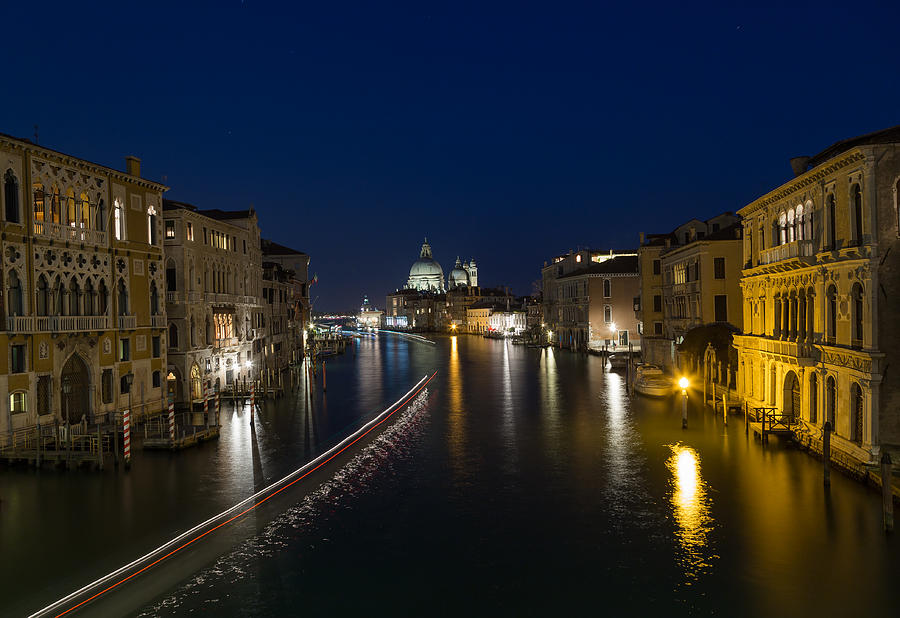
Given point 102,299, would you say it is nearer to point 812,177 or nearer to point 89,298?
point 89,298

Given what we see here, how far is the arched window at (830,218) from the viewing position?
22.5 meters

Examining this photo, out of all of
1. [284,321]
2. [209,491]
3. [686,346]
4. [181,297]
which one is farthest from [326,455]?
[284,321]

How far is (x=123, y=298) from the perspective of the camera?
31.3 meters

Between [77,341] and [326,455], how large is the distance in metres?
11.3

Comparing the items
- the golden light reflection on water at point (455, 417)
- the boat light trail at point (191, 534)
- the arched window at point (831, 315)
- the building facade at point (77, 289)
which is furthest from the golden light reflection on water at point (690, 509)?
the building facade at point (77, 289)

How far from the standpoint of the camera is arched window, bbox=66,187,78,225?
27812mm

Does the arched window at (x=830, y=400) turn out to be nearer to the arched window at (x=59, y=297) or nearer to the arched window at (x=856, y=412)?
the arched window at (x=856, y=412)

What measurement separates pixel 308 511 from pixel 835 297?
17648mm

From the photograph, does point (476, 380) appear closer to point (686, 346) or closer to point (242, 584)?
point (686, 346)

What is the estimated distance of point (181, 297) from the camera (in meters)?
36.4

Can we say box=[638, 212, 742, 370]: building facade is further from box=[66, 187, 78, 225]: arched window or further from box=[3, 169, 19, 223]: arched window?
box=[3, 169, 19, 223]: arched window

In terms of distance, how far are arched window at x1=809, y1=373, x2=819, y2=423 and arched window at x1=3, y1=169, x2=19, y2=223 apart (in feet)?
94.6

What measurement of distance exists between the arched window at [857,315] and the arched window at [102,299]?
1118 inches

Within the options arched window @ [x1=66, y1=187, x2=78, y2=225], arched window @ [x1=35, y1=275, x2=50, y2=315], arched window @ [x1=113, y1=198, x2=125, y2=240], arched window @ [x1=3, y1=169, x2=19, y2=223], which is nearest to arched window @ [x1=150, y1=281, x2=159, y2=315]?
arched window @ [x1=113, y1=198, x2=125, y2=240]
